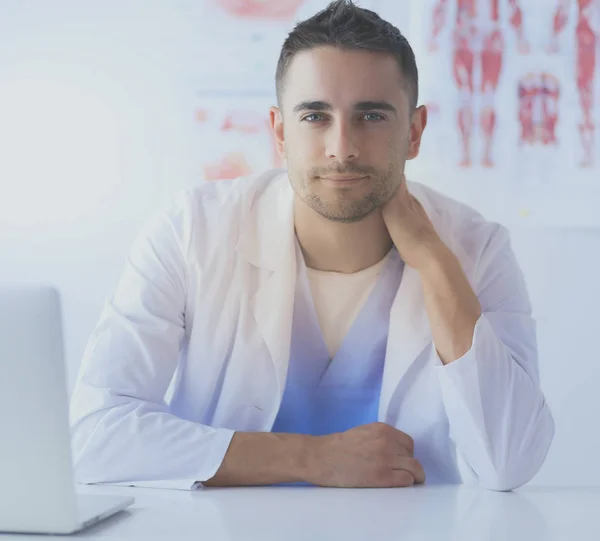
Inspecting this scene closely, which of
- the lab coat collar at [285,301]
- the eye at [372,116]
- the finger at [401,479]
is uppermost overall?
the eye at [372,116]

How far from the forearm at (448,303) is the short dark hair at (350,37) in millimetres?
397

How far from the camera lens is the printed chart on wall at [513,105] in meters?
2.93

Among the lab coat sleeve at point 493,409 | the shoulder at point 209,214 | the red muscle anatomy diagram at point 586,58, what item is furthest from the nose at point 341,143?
the red muscle anatomy diagram at point 586,58

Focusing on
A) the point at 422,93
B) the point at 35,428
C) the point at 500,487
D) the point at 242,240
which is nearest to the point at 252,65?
the point at 422,93

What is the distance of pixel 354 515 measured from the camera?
1171 millimetres

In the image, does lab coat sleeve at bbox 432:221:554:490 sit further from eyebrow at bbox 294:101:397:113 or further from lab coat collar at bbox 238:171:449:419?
eyebrow at bbox 294:101:397:113

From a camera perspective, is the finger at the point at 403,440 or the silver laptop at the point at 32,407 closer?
the silver laptop at the point at 32,407

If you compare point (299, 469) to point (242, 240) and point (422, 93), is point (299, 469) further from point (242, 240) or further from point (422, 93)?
point (422, 93)

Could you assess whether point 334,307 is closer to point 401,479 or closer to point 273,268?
point 273,268

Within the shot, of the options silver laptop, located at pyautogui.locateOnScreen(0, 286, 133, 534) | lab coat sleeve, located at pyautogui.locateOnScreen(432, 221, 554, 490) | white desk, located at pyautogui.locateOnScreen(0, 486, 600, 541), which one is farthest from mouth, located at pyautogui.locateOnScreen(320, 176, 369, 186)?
silver laptop, located at pyautogui.locateOnScreen(0, 286, 133, 534)

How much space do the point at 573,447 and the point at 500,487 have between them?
61.4 inches

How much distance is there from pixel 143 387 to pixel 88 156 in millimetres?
1546

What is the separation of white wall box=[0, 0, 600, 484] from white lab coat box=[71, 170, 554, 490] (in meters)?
1.04

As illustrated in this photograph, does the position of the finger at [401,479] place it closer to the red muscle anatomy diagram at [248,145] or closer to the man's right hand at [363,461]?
the man's right hand at [363,461]
